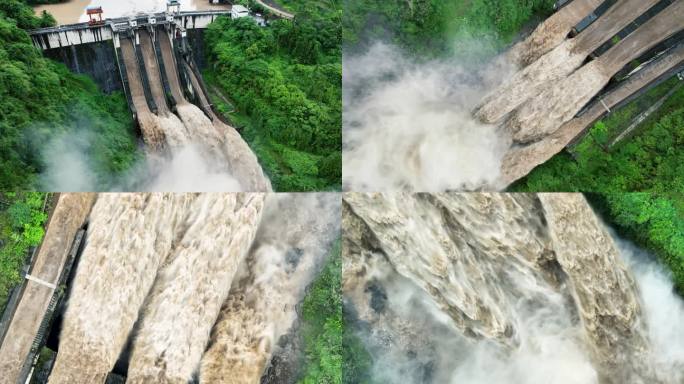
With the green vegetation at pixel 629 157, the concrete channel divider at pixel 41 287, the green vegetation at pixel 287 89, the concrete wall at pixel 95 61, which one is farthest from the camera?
the green vegetation at pixel 629 157

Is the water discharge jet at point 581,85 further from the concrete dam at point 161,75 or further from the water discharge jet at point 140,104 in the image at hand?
the water discharge jet at point 140,104

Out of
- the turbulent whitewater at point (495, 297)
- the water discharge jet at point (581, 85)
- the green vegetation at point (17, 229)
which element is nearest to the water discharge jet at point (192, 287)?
the turbulent whitewater at point (495, 297)

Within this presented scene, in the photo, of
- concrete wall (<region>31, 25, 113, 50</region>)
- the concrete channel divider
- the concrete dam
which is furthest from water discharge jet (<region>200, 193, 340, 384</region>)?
concrete wall (<region>31, 25, 113, 50</region>)

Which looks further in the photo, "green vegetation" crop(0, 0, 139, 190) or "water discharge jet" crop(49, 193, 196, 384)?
"green vegetation" crop(0, 0, 139, 190)

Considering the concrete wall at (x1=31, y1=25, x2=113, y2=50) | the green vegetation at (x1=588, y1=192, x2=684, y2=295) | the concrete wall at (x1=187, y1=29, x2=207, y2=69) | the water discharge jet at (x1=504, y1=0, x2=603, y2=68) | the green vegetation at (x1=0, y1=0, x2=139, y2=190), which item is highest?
the water discharge jet at (x1=504, y1=0, x2=603, y2=68)

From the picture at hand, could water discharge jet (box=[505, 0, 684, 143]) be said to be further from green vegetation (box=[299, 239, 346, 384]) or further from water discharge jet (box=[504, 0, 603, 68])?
Result: green vegetation (box=[299, 239, 346, 384])

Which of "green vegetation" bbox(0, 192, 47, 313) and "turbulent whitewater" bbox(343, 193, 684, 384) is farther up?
"turbulent whitewater" bbox(343, 193, 684, 384)

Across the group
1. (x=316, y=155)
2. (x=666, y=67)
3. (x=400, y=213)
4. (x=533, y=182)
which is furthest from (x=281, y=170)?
(x=666, y=67)
